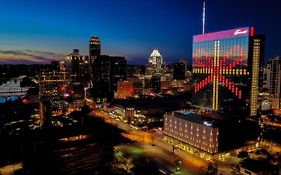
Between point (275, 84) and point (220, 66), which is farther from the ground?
point (220, 66)

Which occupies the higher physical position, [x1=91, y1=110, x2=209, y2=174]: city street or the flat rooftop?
the flat rooftop

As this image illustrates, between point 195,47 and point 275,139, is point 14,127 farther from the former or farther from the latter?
point 275,139

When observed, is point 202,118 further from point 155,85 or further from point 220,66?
point 155,85

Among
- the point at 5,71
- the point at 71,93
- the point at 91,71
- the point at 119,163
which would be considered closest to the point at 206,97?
the point at 119,163

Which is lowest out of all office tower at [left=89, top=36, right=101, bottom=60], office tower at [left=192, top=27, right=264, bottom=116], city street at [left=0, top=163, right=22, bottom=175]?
city street at [left=0, top=163, right=22, bottom=175]

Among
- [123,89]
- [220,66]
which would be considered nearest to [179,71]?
[123,89]

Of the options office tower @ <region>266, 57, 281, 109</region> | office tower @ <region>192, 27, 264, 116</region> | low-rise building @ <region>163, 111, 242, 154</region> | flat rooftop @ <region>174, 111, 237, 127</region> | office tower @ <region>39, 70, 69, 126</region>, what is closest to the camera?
low-rise building @ <region>163, 111, 242, 154</region>

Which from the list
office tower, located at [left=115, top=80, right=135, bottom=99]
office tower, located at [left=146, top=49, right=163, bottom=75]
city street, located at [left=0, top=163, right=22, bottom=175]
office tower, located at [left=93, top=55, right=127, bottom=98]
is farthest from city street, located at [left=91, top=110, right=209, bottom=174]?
office tower, located at [left=146, top=49, right=163, bottom=75]

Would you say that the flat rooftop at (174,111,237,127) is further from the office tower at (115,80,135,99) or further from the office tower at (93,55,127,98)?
the office tower at (93,55,127,98)
